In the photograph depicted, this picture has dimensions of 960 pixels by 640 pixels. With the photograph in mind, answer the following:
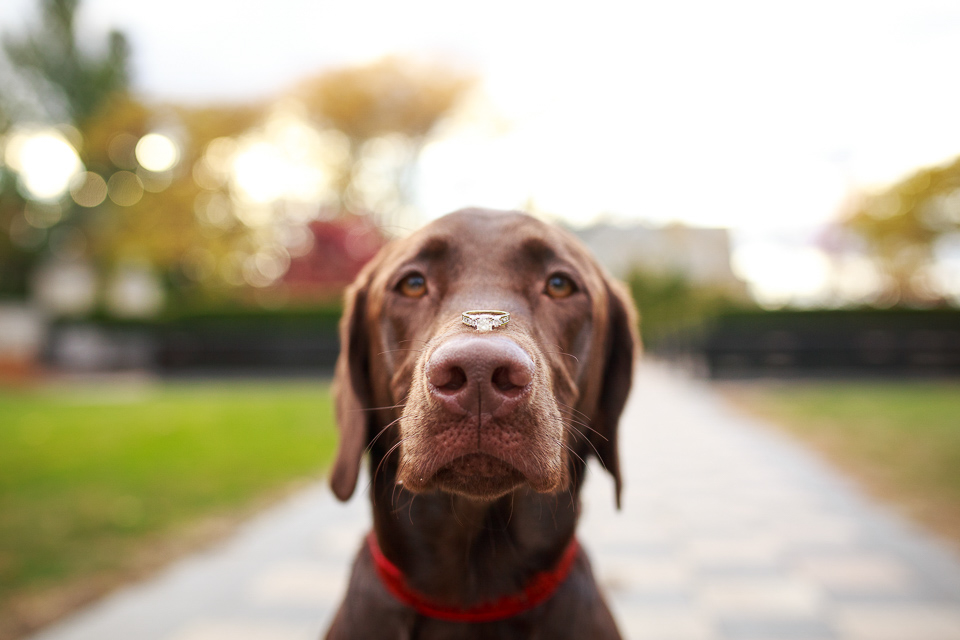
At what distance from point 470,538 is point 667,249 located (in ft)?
118

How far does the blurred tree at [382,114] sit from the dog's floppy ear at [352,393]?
2373cm

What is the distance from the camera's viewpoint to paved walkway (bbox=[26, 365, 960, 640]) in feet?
9.10

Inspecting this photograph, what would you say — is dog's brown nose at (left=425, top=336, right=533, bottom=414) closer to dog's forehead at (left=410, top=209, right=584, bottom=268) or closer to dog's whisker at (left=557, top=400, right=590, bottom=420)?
dog's whisker at (left=557, top=400, right=590, bottom=420)

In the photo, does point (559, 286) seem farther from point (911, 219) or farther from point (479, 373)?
point (911, 219)

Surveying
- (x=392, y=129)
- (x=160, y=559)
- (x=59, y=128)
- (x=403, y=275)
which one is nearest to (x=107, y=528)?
(x=160, y=559)

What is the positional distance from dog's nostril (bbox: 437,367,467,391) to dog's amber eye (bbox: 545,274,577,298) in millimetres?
604

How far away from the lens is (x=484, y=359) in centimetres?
127

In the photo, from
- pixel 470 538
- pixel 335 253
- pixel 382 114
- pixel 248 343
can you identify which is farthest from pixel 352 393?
pixel 382 114

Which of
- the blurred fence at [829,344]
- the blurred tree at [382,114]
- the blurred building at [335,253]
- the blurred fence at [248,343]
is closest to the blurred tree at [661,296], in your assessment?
the blurred fence at [829,344]

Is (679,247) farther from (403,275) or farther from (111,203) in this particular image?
(403,275)

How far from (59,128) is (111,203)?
13.1ft

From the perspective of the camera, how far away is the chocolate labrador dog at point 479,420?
4.40 feet

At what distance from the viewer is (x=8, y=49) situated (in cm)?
2784

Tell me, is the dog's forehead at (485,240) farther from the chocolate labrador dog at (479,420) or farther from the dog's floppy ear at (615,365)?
the dog's floppy ear at (615,365)
